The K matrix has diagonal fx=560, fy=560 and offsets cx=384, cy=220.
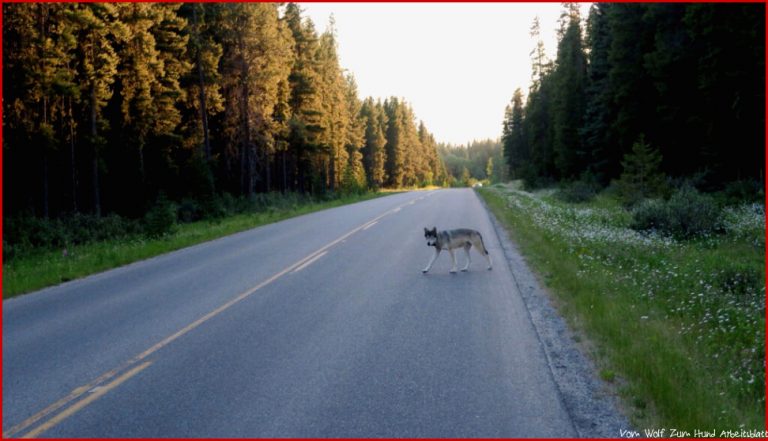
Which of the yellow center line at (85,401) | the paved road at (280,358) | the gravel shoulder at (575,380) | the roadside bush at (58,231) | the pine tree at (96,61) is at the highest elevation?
the pine tree at (96,61)

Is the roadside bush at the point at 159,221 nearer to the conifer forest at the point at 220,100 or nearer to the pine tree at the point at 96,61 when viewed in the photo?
the conifer forest at the point at 220,100

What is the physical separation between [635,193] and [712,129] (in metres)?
4.78

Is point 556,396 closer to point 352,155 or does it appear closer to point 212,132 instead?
point 212,132

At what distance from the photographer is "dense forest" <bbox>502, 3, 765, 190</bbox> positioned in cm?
2206

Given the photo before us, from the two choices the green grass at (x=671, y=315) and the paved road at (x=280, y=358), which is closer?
the paved road at (x=280, y=358)

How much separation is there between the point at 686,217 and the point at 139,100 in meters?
26.2

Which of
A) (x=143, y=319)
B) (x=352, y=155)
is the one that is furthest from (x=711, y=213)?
(x=352, y=155)

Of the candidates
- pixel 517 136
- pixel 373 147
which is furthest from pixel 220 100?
pixel 517 136

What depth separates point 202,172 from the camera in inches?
1174

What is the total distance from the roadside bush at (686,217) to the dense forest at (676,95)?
778cm

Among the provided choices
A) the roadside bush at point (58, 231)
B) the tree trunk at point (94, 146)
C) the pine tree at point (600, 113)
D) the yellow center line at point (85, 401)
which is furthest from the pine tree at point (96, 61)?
the pine tree at point (600, 113)

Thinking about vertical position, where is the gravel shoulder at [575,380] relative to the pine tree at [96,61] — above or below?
below

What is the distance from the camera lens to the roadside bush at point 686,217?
15.5m

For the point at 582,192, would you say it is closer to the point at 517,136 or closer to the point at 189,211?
the point at 189,211
